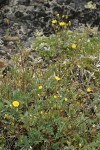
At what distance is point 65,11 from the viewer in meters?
6.61

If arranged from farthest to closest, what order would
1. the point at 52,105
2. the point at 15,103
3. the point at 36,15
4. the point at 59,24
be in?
the point at 36,15
the point at 59,24
the point at 52,105
the point at 15,103

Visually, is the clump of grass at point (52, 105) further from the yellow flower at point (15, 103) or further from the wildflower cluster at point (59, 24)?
the wildflower cluster at point (59, 24)

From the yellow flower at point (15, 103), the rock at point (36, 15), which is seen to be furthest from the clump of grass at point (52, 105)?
the rock at point (36, 15)

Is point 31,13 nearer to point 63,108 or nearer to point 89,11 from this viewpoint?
point 89,11

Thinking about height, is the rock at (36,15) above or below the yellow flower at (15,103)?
below

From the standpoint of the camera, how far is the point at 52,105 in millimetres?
4117

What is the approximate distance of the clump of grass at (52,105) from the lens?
12.8 feet

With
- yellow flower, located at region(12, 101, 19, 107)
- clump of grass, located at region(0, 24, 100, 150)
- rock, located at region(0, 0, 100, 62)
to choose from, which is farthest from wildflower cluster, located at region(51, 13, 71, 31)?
yellow flower, located at region(12, 101, 19, 107)

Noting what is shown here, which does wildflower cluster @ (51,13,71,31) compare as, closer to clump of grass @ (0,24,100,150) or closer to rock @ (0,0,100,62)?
rock @ (0,0,100,62)

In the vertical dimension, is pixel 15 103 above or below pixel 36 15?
above

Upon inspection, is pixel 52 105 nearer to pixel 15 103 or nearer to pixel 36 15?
pixel 15 103

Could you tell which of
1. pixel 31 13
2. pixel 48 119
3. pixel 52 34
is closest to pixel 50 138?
pixel 48 119

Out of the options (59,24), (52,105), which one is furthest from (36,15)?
(52,105)

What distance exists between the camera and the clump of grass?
153 inches
